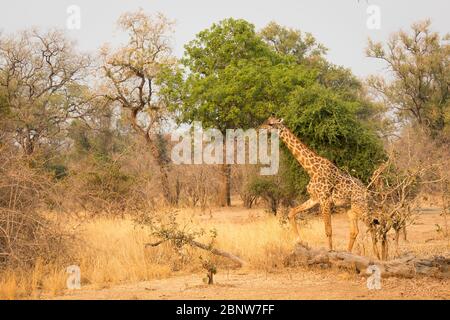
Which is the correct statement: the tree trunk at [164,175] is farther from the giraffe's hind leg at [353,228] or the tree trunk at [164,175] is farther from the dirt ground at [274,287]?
the dirt ground at [274,287]

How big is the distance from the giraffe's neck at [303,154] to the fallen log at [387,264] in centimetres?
255

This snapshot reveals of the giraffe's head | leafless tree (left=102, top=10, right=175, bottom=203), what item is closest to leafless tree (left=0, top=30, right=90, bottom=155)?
leafless tree (left=102, top=10, right=175, bottom=203)

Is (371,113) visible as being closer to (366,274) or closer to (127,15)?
(127,15)

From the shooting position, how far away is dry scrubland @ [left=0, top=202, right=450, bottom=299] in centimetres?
748

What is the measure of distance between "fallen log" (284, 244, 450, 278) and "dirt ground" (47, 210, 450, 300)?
0.10m

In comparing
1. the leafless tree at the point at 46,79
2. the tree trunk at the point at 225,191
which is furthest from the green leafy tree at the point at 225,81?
the leafless tree at the point at 46,79

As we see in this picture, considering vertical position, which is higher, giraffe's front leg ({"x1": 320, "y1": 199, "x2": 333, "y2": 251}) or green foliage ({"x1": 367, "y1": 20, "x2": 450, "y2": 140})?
green foliage ({"x1": 367, "y1": 20, "x2": 450, "y2": 140})

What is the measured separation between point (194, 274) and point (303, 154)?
3494mm

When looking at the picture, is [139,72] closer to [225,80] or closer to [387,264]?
[225,80]

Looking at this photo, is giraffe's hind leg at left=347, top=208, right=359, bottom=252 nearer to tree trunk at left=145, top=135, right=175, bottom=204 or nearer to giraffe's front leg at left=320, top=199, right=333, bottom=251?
giraffe's front leg at left=320, top=199, right=333, bottom=251

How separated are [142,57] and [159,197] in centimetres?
569

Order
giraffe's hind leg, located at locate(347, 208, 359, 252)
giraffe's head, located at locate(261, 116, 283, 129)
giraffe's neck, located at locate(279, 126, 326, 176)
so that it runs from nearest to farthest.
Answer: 1. giraffe's hind leg, located at locate(347, 208, 359, 252)
2. giraffe's neck, located at locate(279, 126, 326, 176)
3. giraffe's head, located at locate(261, 116, 283, 129)

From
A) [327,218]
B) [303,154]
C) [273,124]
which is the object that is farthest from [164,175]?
[327,218]
